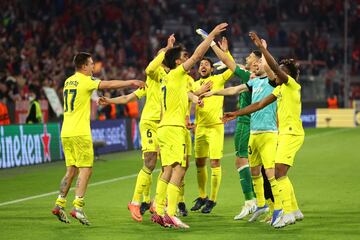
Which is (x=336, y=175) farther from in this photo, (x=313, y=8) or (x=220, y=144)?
(x=313, y=8)

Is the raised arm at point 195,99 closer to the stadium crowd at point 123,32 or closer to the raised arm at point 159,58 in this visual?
the raised arm at point 159,58

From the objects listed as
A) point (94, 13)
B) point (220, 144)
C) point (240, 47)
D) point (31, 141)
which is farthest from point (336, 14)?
point (220, 144)

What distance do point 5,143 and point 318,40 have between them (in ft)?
101

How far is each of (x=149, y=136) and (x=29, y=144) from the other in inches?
398

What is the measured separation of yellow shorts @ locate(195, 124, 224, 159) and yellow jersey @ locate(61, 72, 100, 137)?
7.81ft

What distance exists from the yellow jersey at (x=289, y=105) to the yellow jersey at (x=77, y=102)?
103 inches

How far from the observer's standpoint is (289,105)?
12586mm

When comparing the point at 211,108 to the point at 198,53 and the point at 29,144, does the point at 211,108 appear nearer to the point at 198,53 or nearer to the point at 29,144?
the point at 198,53

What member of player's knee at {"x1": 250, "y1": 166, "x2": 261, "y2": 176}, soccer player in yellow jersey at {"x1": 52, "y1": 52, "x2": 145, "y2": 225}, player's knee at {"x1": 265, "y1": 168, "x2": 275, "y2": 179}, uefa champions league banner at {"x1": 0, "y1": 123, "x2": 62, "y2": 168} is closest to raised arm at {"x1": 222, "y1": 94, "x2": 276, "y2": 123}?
player's knee at {"x1": 265, "y1": 168, "x2": 275, "y2": 179}

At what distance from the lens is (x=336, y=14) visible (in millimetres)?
51375

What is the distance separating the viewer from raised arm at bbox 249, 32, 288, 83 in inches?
466

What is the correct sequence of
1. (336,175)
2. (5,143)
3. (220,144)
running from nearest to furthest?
1. (220,144)
2. (336,175)
3. (5,143)

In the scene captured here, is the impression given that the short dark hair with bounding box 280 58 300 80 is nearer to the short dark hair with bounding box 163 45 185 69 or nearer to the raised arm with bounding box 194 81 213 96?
the raised arm with bounding box 194 81 213 96

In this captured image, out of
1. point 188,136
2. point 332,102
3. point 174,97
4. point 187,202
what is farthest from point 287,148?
point 332,102
